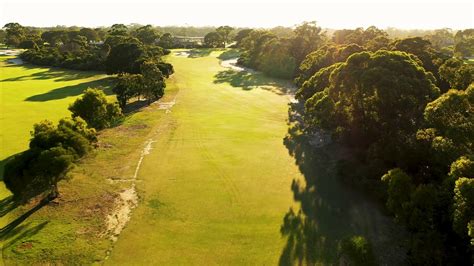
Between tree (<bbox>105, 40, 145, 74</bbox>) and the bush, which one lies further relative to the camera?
tree (<bbox>105, 40, 145, 74</bbox>)

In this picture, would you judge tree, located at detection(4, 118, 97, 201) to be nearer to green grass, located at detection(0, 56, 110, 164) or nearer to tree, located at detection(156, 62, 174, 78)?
green grass, located at detection(0, 56, 110, 164)

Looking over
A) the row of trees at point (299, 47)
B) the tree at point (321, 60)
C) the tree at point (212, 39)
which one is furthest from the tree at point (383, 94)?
the tree at point (212, 39)

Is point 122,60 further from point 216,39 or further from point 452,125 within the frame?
point 216,39

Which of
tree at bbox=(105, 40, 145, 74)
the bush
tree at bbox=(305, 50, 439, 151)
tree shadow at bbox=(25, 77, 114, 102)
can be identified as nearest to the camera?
the bush

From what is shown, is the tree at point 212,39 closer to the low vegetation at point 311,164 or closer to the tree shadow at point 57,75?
the tree shadow at point 57,75

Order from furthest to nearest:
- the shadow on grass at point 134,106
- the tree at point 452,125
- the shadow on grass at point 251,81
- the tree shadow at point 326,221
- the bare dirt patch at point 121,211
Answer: the shadow on grass at point 251,81 < the shadow on grass at point 134,106 < the bare dirt patch at point 121,211 < the tree shadow at point 326,221 < the tree at point 452,125

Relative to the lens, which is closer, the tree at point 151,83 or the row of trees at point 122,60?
the row of trees at point 122,60

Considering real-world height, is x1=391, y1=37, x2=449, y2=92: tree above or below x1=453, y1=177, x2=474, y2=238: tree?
above

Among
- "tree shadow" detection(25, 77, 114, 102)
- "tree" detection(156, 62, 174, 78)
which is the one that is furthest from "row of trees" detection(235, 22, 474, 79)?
"tree shadow" detection(25, 77, 114, 102)
